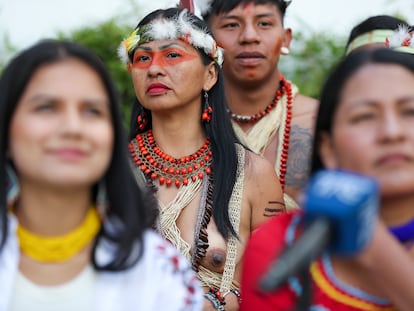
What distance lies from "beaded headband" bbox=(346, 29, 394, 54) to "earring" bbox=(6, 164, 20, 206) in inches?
131

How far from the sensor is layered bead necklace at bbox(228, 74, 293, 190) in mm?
4887

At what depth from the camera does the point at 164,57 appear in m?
4.14

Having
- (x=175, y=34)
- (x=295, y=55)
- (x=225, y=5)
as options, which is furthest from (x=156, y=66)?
(x=295, y=55)

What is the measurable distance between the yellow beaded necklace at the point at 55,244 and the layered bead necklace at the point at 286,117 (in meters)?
2.61

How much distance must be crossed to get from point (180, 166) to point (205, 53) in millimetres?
699

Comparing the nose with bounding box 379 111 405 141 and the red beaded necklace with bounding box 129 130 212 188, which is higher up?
the nose with bounding box 379 111 405 141

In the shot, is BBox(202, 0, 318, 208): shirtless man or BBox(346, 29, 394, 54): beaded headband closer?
BBox(202, 0, 318, 208): shirtless man

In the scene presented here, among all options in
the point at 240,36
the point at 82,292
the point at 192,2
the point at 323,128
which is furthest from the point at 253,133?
the point at 82,292

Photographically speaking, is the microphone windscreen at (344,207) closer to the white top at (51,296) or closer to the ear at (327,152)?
the ear at (327,152)

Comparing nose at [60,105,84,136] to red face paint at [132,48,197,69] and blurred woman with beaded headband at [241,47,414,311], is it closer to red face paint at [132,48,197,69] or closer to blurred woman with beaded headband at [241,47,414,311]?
blurred woman with beaded headband at [241,47,414,311]

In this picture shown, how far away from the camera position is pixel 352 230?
156cm

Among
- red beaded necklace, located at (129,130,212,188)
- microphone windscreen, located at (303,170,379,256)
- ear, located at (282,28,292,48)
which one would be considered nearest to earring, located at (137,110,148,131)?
red beaded necklace, located at (129,130,212,188)

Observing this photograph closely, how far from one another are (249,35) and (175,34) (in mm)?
1022

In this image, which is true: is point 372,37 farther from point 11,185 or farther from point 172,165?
point 11,185
